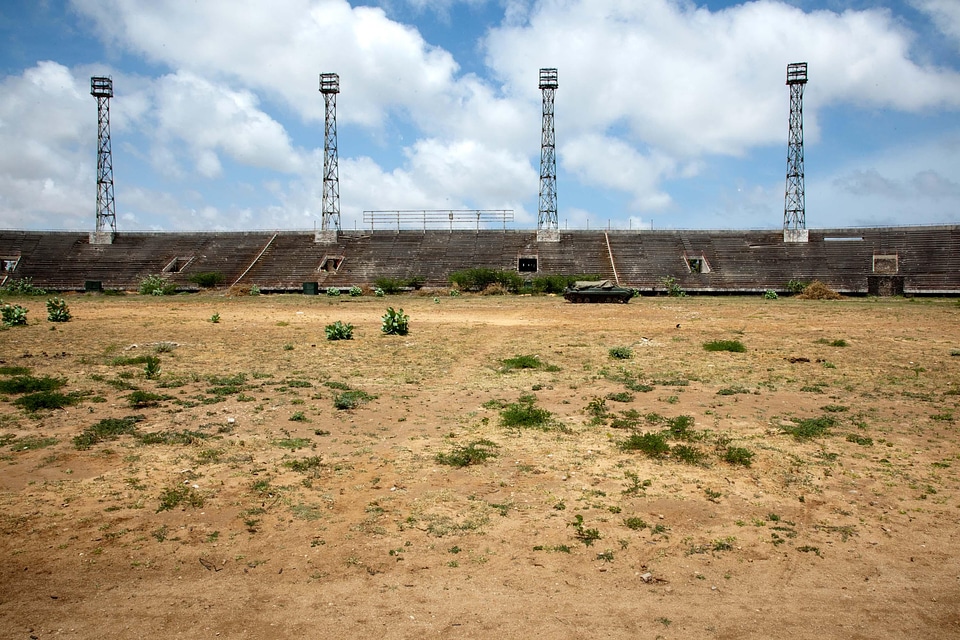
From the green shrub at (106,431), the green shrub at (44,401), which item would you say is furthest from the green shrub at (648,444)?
the green shrub at (44,401)

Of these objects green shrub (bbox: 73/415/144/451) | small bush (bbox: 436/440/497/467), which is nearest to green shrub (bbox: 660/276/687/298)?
small bush (bbox: 436/440/497/467)

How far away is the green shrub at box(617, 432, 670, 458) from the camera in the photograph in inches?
291

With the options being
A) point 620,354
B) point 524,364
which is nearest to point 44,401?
point 524,364

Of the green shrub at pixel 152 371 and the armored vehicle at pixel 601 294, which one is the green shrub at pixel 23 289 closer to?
the armored vehicle at pixel 601 294

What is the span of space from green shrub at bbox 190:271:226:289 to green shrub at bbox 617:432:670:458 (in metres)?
40.0

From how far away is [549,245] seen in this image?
48719 millimetres

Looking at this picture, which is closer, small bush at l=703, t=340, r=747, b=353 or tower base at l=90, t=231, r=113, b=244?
small bush at l=703, t=340, r=747, b=353

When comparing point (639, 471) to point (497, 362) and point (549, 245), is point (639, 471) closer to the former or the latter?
point (497, 362)

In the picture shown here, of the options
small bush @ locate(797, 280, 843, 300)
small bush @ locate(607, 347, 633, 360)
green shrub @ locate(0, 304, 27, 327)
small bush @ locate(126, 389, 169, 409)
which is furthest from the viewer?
small bush @ locate(797, 280, 843, 300)

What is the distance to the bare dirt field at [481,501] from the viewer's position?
437cm

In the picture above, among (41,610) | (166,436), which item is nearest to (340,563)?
(41,610)

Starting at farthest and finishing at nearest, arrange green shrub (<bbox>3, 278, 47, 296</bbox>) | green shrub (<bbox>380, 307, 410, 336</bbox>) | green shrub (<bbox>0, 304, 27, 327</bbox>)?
1. green shrub (<bbox>3, 278, 47, 296</bbox>)
2. green shrub (<bbox>0, 304, 27, 327</bbox>)
3. green shrub (<bbox>380, 307, 410, 336</bbox>)

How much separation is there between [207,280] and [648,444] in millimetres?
40496

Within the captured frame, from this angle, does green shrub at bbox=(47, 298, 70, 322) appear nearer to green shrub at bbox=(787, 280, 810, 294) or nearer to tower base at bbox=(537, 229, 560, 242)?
tower base at bbox=(537, 229, 560, 242)
